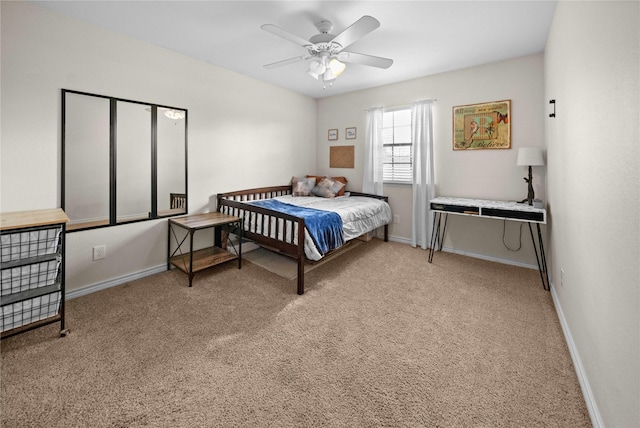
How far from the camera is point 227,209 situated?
3.58 metres

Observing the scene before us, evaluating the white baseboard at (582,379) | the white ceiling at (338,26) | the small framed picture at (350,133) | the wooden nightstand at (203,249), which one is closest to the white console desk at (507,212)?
the white baseboard at (582,379)

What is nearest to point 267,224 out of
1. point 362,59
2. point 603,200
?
point 362,59

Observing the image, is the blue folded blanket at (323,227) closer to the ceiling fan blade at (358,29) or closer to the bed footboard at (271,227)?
the bed footboard at (271,227)

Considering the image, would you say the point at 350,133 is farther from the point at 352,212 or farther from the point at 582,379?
the point at 582,379

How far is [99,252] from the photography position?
2.67m

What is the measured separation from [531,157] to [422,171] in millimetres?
1317

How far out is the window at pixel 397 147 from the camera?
4.22 m

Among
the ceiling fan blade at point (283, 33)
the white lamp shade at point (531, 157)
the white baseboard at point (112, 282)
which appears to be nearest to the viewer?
the ceiling fan blade at point (283, 33)

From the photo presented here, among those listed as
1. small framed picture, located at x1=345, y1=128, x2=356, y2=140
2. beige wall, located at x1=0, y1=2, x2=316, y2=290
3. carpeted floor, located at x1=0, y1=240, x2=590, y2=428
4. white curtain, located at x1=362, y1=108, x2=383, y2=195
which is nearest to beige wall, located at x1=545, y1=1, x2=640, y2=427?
carpeted floor, located at x1=0, y1=240, x2=590, y2=428

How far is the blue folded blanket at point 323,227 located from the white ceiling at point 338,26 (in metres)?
1.80

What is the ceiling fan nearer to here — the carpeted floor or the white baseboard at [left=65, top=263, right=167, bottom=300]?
the carpeted floor

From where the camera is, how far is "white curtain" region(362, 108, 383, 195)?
14.4 feet

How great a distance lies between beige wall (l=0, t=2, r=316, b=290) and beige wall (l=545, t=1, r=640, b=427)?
11.3ft

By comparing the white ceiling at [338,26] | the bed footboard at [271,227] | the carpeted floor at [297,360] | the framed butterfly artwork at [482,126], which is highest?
the white ceiling at [338,26]
